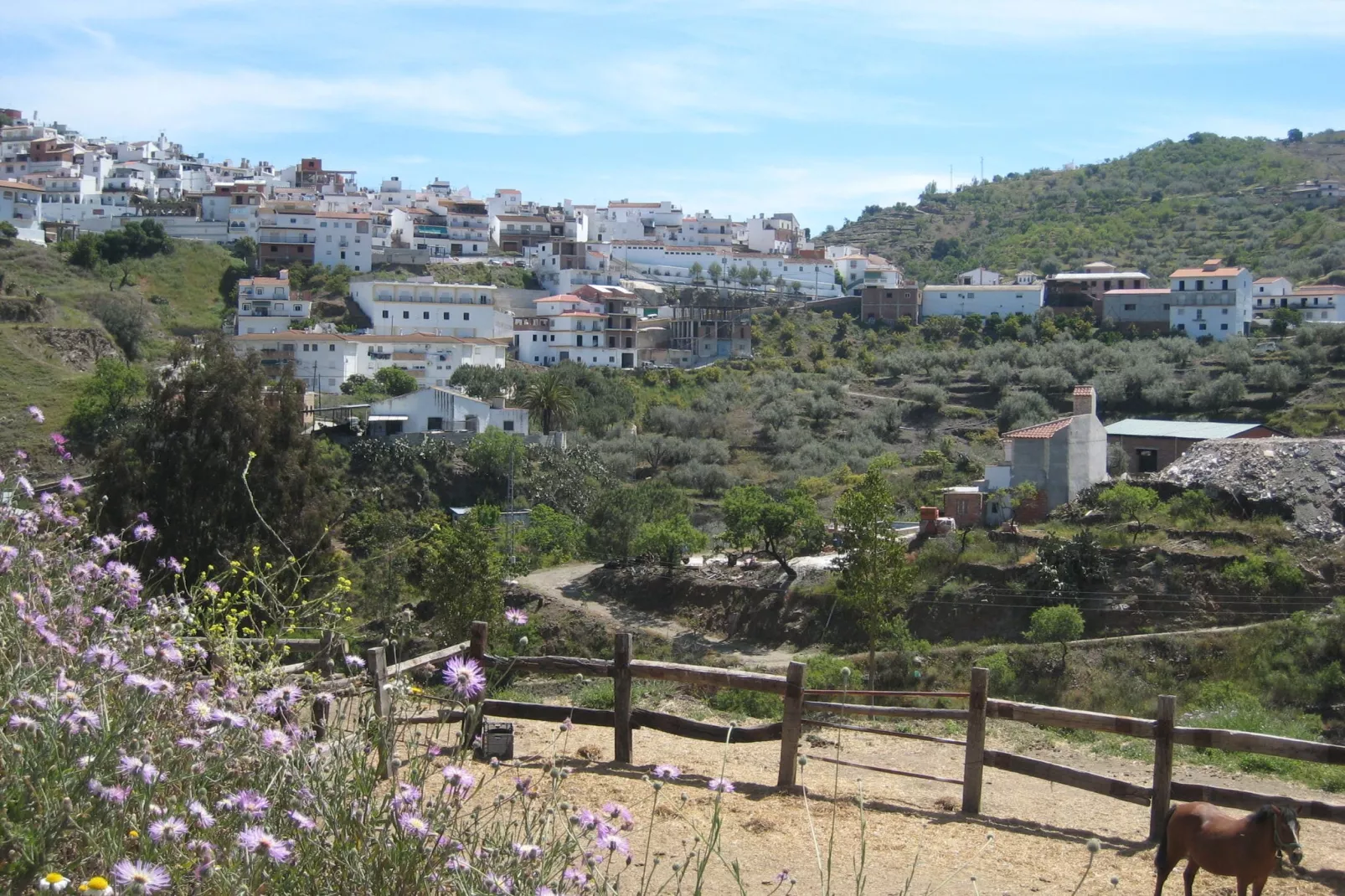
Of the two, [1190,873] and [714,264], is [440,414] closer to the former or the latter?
[714,264]

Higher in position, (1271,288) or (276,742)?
(1271,288)

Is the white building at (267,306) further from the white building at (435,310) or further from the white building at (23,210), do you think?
the white building at (23,210)

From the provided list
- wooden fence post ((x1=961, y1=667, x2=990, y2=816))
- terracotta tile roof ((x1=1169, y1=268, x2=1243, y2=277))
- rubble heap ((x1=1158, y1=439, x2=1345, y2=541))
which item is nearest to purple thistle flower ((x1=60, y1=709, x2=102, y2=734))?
wooden fence post ((x1=961, y1=667, x2=990, y2=816))

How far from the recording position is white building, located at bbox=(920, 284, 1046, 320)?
67.7 metres

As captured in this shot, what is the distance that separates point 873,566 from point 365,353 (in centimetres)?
4061

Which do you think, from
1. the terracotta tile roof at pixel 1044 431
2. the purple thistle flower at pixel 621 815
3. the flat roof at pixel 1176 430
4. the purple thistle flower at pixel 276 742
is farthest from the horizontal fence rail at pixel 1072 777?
the flat roof at pixel 1176 430

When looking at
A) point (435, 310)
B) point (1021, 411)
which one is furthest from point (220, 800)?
point (435, 310)

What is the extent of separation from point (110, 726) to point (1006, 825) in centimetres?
530

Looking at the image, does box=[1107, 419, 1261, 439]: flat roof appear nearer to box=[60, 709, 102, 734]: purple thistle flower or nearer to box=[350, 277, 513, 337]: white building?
box=[60, 709, 102, 734]: purple thistle flower

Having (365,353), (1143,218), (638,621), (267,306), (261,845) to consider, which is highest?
(1143,218)

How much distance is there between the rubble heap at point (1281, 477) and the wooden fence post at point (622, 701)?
18.6m

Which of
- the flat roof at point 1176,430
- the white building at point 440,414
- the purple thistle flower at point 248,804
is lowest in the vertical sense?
the white building at point 440,414

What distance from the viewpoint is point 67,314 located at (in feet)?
171

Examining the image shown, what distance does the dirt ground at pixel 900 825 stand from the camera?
628cm
